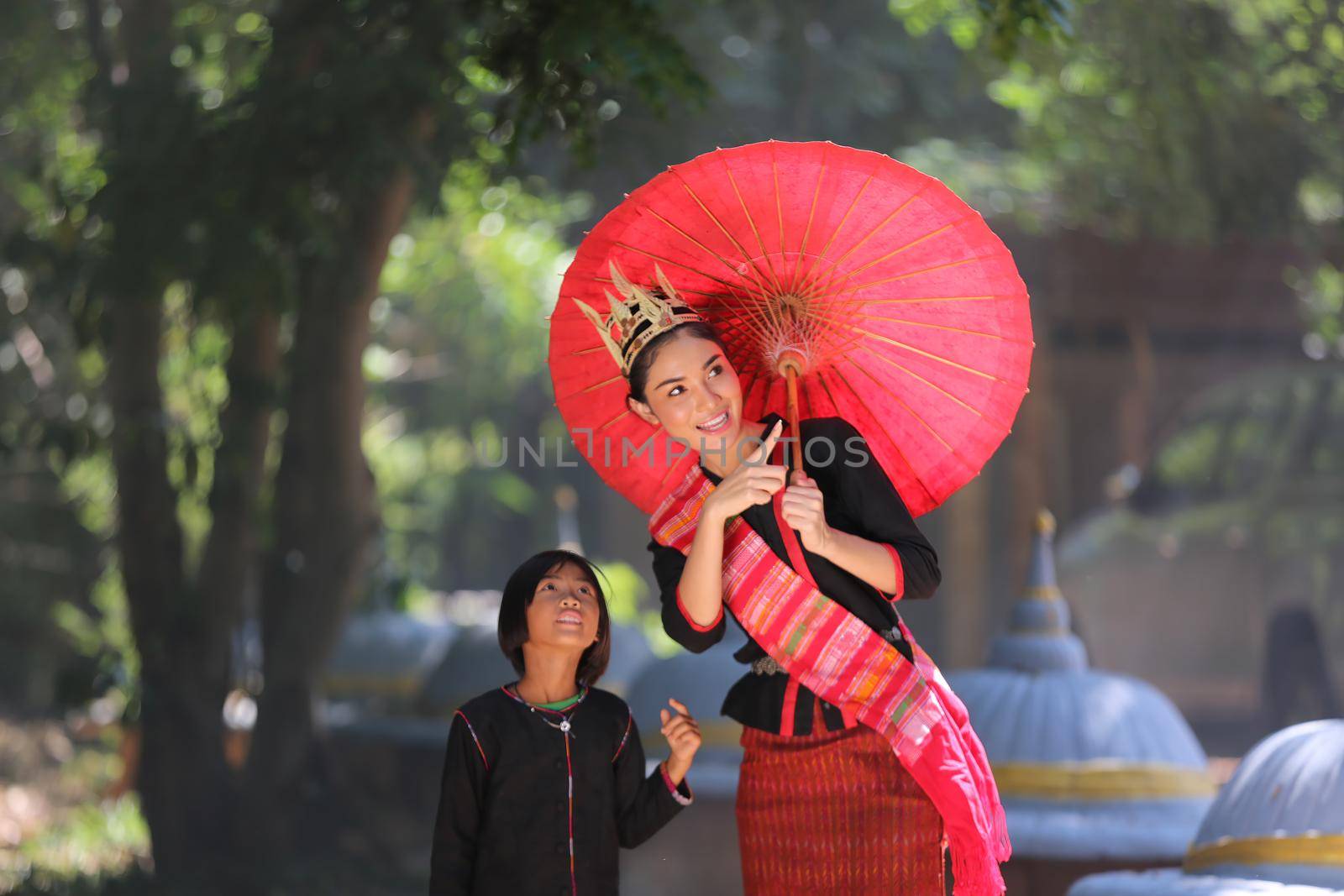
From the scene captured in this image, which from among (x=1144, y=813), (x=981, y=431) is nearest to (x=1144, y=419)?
(x=1144, y=813)

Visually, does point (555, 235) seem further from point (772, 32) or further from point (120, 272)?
point (120, 272)

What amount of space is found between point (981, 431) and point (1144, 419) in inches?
391

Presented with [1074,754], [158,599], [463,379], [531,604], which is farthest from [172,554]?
A: [463,379]

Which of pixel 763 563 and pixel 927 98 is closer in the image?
pixel 763 563

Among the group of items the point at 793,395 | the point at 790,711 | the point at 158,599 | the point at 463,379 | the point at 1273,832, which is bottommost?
the point at 1273,832

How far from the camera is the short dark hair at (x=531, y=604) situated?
10.5 feet

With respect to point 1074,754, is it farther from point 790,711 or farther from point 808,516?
point 808,516

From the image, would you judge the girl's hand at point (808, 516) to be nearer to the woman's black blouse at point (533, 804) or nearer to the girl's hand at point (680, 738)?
the girl's hand at point (680, 738)

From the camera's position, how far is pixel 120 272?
23.9 feet

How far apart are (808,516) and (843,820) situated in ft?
1.92

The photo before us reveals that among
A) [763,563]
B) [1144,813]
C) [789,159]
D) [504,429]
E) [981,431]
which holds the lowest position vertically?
[1144,813]

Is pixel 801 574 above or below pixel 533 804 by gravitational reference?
above

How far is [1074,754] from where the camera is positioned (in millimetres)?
5500

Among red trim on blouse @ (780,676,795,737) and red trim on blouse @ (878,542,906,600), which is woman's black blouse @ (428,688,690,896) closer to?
red trim on blouse @ (780,676,795,737)
